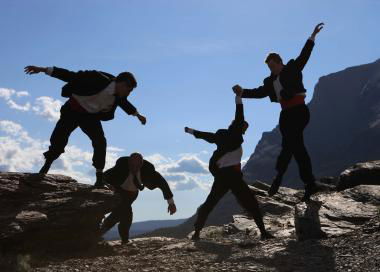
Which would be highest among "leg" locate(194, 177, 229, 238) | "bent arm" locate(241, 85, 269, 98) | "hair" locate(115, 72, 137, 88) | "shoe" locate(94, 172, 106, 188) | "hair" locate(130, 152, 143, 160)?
"hair" locate(115, 72, 137, 88)

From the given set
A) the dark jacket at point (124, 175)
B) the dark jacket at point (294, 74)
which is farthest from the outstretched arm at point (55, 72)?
the dark jacket at point (294, 74)

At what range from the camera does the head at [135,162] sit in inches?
530

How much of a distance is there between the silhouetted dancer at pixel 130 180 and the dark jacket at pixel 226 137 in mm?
1697

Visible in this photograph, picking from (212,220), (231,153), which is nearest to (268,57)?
(231,153)

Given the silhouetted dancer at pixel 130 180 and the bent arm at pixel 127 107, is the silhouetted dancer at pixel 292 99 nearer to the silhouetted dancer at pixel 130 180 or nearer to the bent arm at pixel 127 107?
the bent arm at pixel 127 107

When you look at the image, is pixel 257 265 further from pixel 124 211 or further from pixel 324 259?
pixel 124 211

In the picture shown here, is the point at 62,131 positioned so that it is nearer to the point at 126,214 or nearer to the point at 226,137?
the point at 126,214

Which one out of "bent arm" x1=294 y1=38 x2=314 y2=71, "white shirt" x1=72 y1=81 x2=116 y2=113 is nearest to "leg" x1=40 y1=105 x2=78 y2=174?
"white shirt" x1=72 y1=81 x2=116 y2=113

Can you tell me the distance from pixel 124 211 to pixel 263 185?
1316 centimetres

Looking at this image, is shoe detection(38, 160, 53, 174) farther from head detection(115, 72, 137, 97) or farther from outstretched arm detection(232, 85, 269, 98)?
outstretched arm detection(232, 85, 269, 98)

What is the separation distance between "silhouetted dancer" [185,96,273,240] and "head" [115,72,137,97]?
2353 millimetres

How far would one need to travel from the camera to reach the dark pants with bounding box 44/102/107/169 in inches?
458

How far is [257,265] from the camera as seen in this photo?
28.0 ft

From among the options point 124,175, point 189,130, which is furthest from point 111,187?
point 189,130
